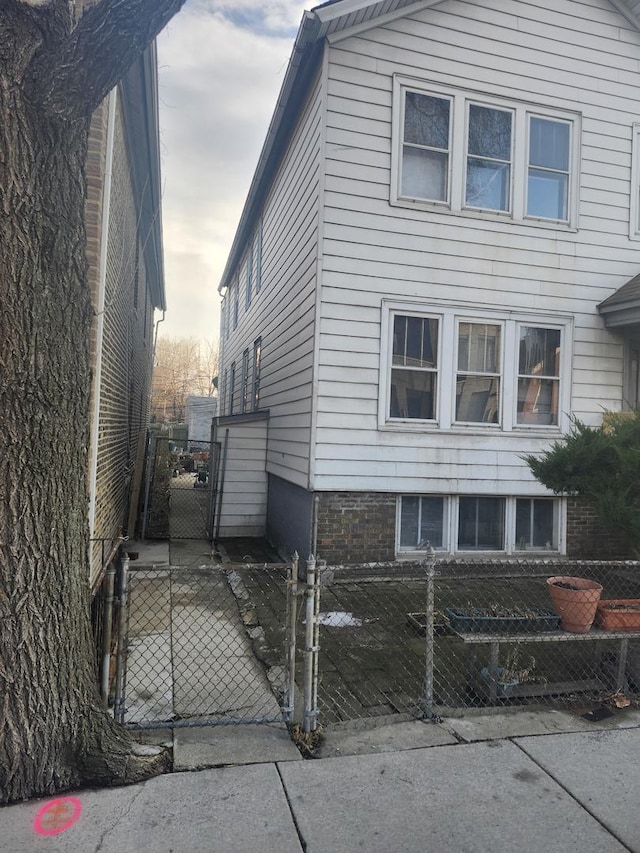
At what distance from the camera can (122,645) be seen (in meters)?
3.53

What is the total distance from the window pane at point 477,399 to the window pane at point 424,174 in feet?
8.38

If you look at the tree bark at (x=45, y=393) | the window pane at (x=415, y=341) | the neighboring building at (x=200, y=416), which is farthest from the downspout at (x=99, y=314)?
the neighboring building at (x=200, y=416)

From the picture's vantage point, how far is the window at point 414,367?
7.88 metres

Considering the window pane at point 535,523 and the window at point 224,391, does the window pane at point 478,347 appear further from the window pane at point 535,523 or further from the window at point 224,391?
the window at point 224,391

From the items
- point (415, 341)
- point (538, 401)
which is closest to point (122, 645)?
point (415, 341)

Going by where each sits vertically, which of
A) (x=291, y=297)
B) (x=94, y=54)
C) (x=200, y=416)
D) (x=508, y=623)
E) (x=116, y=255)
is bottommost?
(x=508, y=623)

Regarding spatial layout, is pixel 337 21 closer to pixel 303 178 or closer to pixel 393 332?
pixel 303 178

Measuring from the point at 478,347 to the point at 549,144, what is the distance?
10.5 feet

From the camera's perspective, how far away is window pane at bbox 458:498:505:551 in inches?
326

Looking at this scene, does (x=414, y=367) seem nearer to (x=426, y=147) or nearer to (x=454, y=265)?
(x=454, y=265)

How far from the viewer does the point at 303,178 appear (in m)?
8.70

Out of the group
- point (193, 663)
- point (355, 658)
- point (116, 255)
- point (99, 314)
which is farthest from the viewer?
point (116, 255)

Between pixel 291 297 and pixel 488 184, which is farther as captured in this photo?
pixel 291 297

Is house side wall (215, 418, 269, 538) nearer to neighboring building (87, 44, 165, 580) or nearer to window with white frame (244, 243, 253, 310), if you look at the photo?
neighboring building (87, 44, 165, 580)
